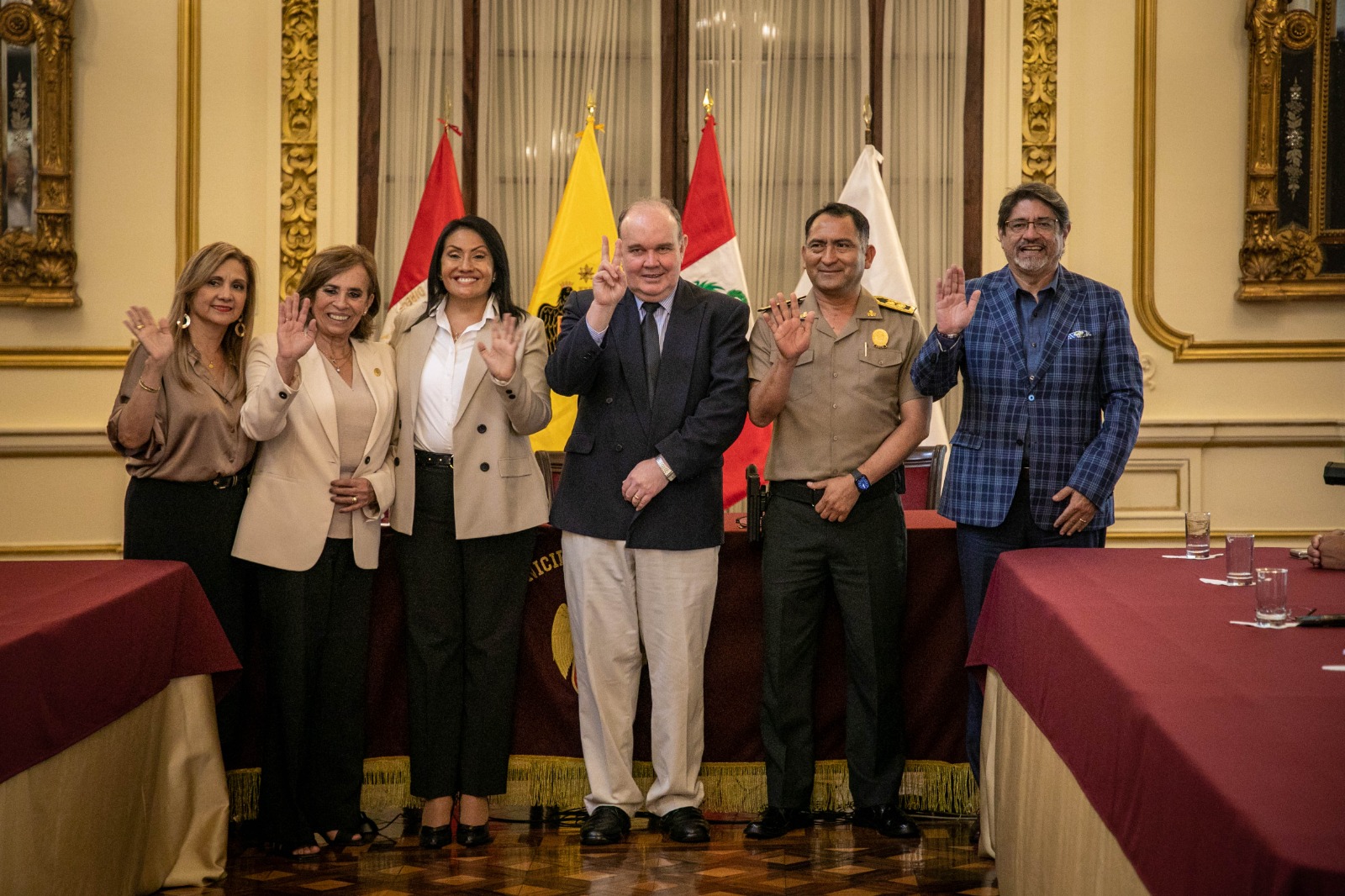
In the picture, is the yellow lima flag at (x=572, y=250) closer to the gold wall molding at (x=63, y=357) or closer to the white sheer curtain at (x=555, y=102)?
the white sheer curtain at (x=555, y=102)

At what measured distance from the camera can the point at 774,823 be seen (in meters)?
3.36

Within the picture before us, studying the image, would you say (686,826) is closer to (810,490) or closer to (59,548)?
(810,490)

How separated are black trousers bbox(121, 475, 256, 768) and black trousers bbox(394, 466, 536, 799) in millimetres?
419

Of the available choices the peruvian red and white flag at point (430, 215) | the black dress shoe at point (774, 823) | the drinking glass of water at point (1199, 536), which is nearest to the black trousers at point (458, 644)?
the black dress shoe at point (774, 823)

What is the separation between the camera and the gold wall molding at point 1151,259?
532 cm

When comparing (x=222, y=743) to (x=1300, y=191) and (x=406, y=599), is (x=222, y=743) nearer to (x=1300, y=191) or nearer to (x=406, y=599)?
(x=406, y=599)

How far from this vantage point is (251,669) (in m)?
3.41

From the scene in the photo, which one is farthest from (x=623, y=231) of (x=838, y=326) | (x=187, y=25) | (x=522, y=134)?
(x=187, y=25)

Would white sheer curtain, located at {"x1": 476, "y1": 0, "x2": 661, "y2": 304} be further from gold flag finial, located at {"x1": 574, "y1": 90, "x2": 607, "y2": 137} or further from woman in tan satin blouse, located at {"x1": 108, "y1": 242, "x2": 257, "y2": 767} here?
woman in tan satin blouse, located at {"x1": 108, "y1": 242, "x2": 257, "y2": 767}

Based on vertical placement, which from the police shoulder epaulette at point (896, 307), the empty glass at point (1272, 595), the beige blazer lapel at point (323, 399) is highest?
the police shoulder epaulette at point (896, 307)

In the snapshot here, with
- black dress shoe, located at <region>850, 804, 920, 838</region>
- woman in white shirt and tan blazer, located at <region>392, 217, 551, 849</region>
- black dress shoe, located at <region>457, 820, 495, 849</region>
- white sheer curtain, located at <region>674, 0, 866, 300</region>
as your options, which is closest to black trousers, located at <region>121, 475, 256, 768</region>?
woman in white shirt and tan blazer, located at <region>392, 217, 551, 849</region>

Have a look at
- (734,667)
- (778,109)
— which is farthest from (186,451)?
(778,109)

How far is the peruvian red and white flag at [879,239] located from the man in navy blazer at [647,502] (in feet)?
6.13

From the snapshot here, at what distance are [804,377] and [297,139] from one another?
308cm
